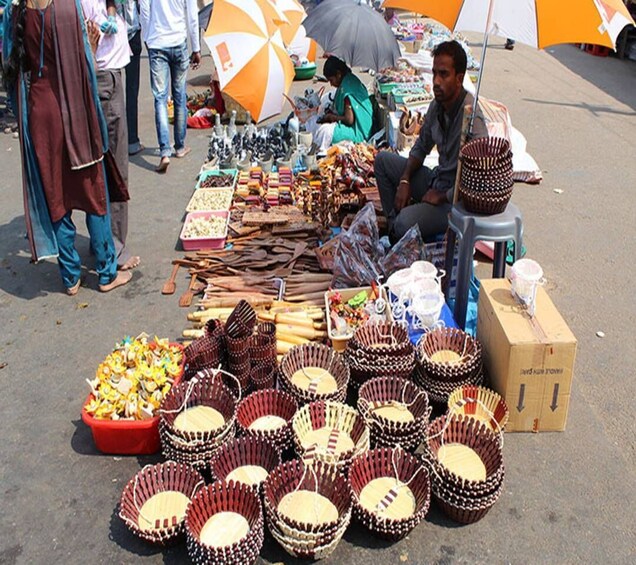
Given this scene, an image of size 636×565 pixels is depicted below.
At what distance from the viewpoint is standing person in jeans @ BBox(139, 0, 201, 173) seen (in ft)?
21.2

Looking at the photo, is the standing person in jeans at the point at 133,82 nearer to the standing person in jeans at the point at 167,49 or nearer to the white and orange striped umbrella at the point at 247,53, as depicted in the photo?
the standing person in jeans at the point at 167,49

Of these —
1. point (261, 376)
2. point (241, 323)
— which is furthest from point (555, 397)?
point (241, 323)

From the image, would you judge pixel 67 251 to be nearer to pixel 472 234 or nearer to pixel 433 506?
pixel 472 234

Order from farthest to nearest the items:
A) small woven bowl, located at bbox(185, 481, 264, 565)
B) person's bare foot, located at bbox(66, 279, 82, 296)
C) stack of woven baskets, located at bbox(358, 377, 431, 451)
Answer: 1. person's bare foot, located at bbox(66, 279, 82, 296)
2. stack of woven baskets, located at bbox(358, 377, 431, 451)
3. small woven bowl, located at bbox(185, 481, 264, 565)

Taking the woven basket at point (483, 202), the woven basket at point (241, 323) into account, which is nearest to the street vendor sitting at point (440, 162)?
the woven basket at point (483, 202)

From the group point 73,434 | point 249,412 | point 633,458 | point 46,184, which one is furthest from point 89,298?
point 633,458

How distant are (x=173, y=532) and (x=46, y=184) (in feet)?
8.74

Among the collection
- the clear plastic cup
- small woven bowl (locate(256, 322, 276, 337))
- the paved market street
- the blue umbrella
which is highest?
the blue umbrella

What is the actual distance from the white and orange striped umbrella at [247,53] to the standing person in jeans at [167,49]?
0.60 metres

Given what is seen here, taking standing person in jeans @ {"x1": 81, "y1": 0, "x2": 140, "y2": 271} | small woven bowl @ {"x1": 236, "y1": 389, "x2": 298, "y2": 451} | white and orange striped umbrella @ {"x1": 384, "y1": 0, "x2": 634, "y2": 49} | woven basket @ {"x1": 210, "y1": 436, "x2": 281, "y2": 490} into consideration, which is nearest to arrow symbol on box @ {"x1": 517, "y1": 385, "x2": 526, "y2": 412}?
small woven bowl @ {"x1": 236, "y1": 389, "x2": 298, "y2": 451}

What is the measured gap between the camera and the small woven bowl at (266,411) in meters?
3.18

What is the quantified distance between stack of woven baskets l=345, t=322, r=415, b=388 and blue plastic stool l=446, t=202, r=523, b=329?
51cm

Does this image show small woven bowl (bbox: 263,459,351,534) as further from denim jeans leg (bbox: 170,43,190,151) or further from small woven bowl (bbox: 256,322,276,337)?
denim jeans leg (bbox: 170,43,190,151)

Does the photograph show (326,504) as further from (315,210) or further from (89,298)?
(315,210)
